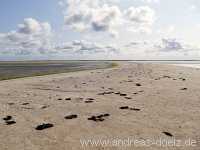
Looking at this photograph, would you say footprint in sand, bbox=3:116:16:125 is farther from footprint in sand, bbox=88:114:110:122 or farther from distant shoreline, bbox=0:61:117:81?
distant shoreline, bbox=0:61:117:81

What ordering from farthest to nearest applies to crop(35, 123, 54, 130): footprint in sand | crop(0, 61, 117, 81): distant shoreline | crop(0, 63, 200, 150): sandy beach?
1. crop(0, 61, 117, 81): distant shoreline
2. crop(35, 123, 54, 130): footprint in sand
3. crop(0, 63, 200, 150): sandy beach

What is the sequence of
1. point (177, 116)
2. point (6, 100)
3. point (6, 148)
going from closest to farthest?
1. point (6, 148)
2. point (177, 116)
3. point (6, 100)

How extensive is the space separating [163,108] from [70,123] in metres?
5.13

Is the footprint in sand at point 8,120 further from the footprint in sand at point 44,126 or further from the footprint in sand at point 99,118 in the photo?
the footprint in sand at point 99,118

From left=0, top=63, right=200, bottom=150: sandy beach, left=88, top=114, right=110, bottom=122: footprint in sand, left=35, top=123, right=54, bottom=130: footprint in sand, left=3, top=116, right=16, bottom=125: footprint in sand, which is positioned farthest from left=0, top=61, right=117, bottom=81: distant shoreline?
left=88, top=114, right=110, bottom=122: footprint in sand

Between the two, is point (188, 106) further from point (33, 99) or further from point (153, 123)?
point (33, 99)

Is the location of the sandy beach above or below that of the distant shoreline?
below

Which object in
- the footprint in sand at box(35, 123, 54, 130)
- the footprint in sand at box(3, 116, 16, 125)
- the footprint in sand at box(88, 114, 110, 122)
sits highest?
the footprint in sand at box(88, 114, 110, 122)

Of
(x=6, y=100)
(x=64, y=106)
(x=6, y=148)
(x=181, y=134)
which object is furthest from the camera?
(x=6, y=100)

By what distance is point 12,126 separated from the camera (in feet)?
34.1

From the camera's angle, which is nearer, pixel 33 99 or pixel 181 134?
pixel 181 134

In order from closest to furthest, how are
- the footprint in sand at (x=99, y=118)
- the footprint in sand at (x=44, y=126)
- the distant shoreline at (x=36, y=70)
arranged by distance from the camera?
the footprint in sand at (x=44, y=126), the footprint in sand at (x=99, y=118), the distant shoreline at (x=36, y=70)

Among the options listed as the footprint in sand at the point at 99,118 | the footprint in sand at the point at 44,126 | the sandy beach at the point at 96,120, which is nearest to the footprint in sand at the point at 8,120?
the sandy beach at the point at 96,120

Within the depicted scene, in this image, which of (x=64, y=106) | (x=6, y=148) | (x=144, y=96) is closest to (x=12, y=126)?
(x=6, y=148)
